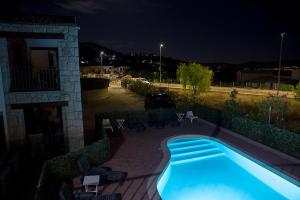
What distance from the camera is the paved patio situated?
31.2 ft

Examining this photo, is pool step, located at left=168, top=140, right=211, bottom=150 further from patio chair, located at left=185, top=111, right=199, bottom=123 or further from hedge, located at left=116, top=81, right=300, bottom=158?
patio chair, located at left=185, top=111, right=199, bottom=123

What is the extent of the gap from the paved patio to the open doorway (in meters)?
3.69

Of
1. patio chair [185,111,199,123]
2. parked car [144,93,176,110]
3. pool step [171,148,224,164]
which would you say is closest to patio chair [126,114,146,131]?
parked car [144,93,176,110]

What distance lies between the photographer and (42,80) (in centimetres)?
1277

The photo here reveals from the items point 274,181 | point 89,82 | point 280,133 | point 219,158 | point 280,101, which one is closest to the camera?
point 274,181

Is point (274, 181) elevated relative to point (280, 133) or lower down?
lower down

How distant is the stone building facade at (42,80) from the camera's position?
11.4 meters

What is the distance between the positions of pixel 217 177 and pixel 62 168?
734cm

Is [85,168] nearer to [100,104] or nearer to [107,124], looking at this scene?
[107,124]

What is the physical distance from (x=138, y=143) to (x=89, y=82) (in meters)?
18.4

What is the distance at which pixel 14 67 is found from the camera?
39.1ft

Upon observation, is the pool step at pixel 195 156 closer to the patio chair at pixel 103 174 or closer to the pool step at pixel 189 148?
the pool step at pixel 189 148

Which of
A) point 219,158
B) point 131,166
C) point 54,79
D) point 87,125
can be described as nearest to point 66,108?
point 54,79

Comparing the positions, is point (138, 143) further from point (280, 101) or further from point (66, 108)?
point (280, 101)
